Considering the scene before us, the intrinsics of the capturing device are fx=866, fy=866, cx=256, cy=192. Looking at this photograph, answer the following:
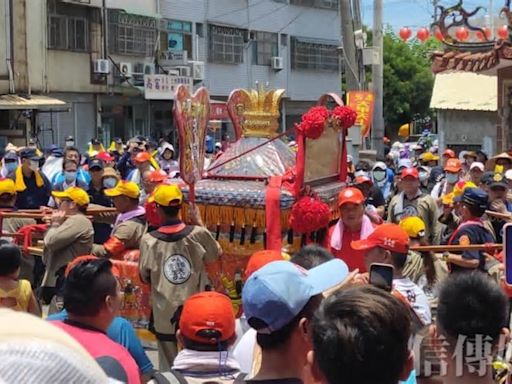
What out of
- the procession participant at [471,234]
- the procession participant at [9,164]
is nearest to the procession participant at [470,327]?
the procession participant at [471,234]

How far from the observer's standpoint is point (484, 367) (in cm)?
282

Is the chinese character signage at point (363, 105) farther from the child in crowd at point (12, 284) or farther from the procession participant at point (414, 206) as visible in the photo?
the child in crowd at point (12, 284)

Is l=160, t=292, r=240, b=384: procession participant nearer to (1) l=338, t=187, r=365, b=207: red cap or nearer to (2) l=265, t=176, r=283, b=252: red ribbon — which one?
(1) l=338, t=187, r=365, b=207: red cap

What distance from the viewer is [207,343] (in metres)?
3.39

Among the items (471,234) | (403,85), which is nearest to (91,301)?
(471,234)

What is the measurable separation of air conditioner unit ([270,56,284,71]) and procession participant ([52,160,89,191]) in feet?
78.8

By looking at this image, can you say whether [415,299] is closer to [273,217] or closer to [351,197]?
[351,197]

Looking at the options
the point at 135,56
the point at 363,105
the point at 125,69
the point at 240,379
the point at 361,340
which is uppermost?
the point at 135,56

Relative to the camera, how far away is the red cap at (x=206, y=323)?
11.1 feet

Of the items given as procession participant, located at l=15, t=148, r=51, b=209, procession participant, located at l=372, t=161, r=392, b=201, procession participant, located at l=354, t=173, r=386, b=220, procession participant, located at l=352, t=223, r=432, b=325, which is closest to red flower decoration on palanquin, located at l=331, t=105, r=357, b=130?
procession participant, located at l=354, t=173, r=386, b=220

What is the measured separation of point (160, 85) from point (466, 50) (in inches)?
584

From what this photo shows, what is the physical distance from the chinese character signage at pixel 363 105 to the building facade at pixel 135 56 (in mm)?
9984

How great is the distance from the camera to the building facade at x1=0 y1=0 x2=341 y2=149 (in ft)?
81.5

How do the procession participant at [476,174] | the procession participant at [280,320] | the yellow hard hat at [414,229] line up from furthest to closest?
the procession participant at [476,174] < the yellow hard hat at [414,229] < the procession participant at [280,320]
